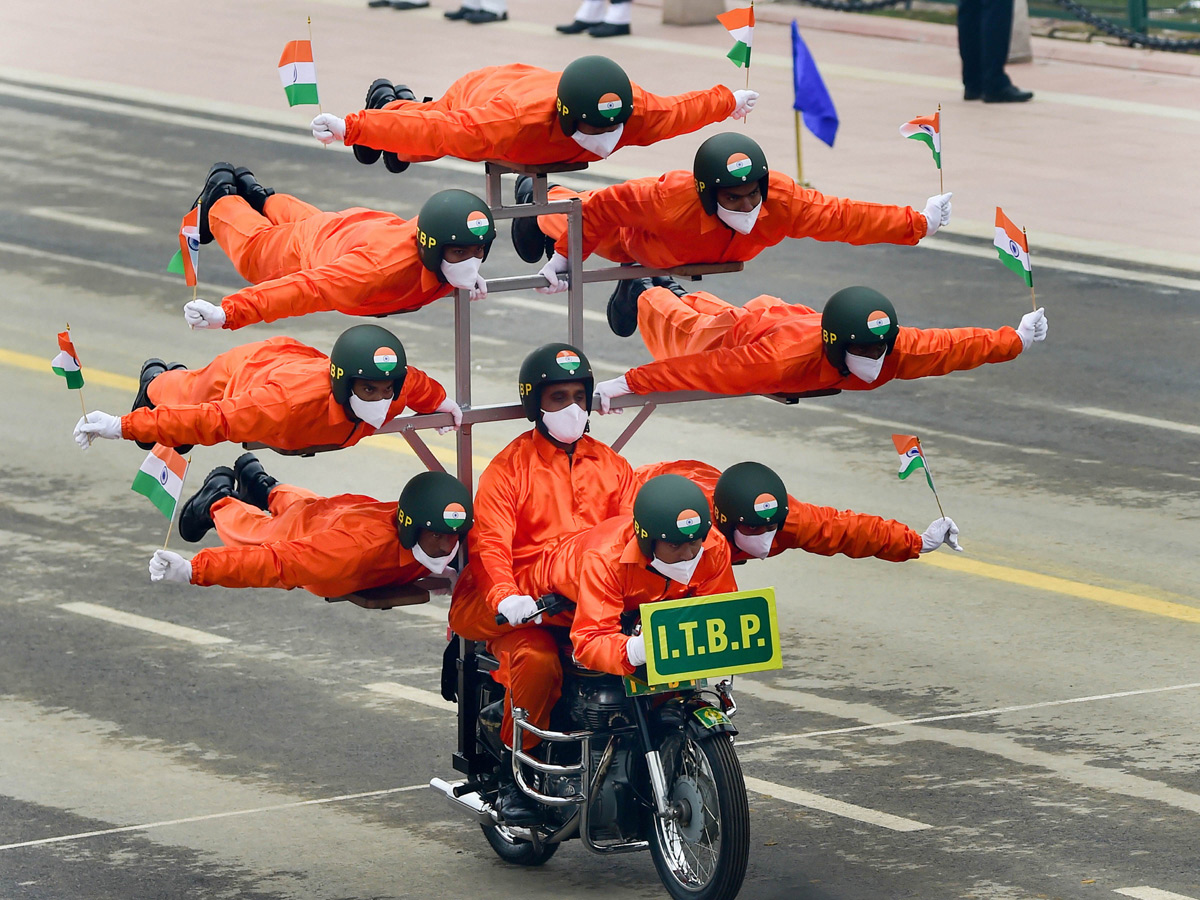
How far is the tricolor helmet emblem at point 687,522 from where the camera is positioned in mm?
9141

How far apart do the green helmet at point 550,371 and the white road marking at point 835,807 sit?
223 centimetres

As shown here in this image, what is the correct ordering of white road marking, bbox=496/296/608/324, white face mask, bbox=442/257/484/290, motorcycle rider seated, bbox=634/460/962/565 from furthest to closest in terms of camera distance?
white road marking, bbox=496/296/608/324
white face mask, bbox=442/257/484/290
motorcycle rider seated, bbox=634/460/962/565

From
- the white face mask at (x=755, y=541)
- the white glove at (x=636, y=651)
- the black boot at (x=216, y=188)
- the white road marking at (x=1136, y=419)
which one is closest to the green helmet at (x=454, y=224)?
the white face mask at (x=755, y=541)

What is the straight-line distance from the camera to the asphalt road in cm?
1038

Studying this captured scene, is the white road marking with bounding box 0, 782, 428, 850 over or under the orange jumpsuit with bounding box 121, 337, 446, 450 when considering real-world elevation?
under

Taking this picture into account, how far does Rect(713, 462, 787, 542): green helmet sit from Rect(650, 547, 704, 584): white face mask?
40cm

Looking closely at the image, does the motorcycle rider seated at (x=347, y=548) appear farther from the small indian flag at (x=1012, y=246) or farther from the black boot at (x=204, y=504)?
the small indian flag at (x=1012, y=246)

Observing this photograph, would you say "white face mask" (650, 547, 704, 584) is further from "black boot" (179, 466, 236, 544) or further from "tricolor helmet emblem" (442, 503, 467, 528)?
"black boot" (179, 466, 236, 544)

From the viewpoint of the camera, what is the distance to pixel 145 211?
23.6 metres

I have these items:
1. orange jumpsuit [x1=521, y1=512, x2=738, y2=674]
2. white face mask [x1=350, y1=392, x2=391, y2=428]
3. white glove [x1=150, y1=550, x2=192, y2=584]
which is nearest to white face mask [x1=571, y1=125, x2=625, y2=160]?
white face mask [x1=350, y1=392, x2=391, y2=428]

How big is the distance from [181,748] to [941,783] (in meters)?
3.62

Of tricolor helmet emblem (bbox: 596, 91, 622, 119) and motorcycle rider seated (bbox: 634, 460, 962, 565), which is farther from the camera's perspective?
tricolor helmet emblem (bbox: 596, 91, 622, 119)

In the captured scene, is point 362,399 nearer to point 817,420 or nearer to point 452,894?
point 452,894

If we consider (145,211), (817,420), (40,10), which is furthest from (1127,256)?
(40,10)
